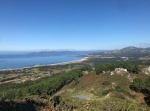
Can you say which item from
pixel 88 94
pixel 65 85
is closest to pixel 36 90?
pixel 65 85

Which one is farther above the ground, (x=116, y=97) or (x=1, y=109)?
(x=1, y=109)

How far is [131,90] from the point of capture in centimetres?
8138

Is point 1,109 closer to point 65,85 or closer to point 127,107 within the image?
point 127,107

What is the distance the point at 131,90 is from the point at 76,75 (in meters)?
41.9

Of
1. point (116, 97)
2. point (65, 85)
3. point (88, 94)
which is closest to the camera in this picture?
point (116, 97)

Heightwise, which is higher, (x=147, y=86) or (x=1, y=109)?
(x=1, y=109)

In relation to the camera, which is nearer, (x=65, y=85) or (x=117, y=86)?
(x=117, y=86)

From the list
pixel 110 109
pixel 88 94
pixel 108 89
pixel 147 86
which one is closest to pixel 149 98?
pixel 147 86

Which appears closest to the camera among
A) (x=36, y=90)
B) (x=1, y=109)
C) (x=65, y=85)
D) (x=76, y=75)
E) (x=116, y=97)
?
(x=1, y=109)

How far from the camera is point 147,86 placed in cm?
8044

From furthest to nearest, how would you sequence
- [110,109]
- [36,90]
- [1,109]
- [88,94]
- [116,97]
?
[36,90], [88,94], [116,97], [110,109], [1,109]

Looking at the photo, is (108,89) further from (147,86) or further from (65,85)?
(65,85)

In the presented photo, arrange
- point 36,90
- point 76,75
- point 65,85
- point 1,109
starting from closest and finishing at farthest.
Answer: point 1,109 < point 36,90 < point 65,85 < point 76,75

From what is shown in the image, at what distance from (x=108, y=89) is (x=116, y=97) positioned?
10.7 meters
